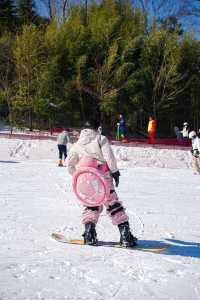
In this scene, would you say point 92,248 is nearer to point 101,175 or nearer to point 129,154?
point 101,175

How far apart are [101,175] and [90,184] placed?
0.17 m

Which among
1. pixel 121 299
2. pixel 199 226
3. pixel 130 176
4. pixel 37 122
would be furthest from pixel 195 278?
pixel 37 122

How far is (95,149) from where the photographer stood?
5125 millimetres

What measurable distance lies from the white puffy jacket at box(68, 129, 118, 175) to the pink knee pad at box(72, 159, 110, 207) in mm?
90

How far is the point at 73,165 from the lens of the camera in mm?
5328

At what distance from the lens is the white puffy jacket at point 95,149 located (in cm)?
507

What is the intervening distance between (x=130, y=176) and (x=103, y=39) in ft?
50.6

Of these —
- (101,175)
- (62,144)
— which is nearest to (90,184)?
(101,175)

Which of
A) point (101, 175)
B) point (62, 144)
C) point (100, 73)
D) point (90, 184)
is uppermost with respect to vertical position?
point (100, 73)

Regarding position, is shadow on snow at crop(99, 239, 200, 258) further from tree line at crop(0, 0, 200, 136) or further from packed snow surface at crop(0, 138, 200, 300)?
tree line at crop(0, 0, 200, 136)

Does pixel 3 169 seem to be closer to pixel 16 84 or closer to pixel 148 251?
pixel 148 251

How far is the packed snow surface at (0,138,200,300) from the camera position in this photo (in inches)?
145

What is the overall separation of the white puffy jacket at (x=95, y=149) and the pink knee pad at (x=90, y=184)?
90 mm

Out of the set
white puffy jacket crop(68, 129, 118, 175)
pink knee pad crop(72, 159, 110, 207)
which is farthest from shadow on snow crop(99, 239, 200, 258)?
white puffy jacket crop(68, 129, 118, 175)
